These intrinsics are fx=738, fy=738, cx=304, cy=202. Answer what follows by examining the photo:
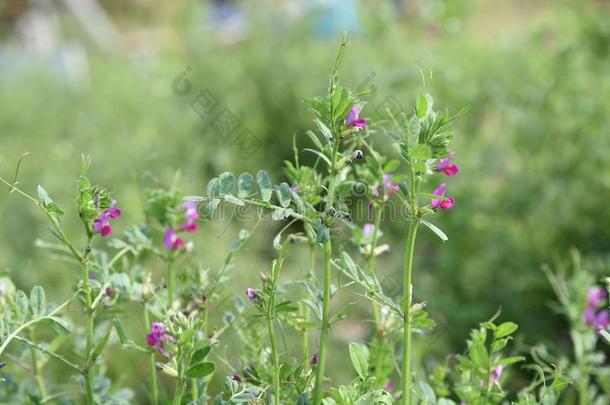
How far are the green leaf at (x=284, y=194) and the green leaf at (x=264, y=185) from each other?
0.02 metres

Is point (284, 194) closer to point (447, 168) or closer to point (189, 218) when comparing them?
point (447, 168)

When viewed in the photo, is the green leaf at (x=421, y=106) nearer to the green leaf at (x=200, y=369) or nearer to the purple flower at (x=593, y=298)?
the green leaf at (x=200, y=369)

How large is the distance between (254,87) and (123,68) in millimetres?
1118

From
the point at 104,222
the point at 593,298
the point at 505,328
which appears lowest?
the point at 593,298

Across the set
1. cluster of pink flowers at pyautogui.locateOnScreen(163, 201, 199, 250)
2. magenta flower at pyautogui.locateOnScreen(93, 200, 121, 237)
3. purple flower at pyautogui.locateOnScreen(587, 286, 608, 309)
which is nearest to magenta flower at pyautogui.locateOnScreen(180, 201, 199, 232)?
cluster of pink flowers at pyautogui.locateOnScreen(163, 201, 199, 250)

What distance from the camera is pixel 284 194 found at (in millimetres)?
749

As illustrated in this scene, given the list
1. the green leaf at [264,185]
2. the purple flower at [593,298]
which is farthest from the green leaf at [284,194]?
the purple flower at [593,298]

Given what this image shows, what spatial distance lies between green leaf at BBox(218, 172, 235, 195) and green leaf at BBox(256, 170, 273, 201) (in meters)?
0.03

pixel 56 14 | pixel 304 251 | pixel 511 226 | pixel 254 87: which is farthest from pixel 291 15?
pixel 56 14

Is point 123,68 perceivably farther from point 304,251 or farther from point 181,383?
point 181,383

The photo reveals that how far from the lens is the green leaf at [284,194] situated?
0.74 metres

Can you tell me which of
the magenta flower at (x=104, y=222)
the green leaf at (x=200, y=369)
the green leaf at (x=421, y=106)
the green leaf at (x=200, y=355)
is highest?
the green leaf at (x=421, y=106)

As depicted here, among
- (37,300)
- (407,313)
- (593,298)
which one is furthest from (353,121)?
(593,298)

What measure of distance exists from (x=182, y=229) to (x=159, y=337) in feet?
0.81
